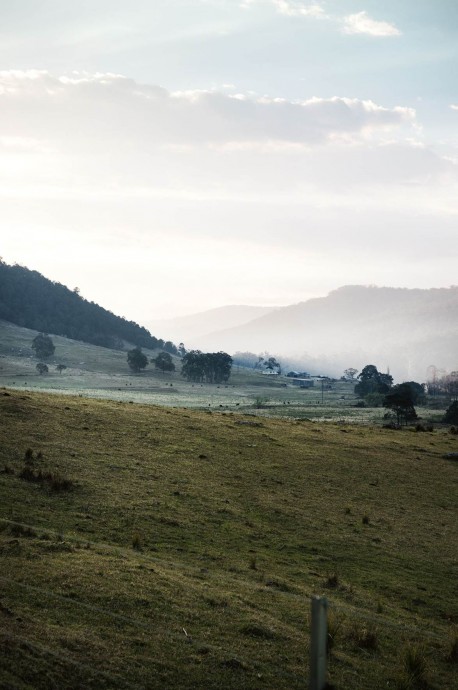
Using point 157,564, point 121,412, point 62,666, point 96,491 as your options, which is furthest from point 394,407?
point 62,666

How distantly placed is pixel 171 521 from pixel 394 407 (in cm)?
7494

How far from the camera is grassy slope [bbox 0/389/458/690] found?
42.5 feet

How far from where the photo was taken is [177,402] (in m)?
130

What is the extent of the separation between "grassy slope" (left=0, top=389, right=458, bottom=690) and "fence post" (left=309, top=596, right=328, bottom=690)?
3423mm

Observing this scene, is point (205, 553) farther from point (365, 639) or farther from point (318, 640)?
point (318, 640)

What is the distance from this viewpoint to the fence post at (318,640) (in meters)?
8.38

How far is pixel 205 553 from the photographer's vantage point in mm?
22016

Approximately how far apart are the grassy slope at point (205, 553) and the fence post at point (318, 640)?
3.42m

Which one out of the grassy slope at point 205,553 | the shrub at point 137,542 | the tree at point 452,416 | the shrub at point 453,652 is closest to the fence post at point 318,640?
the grassy slope at point 205,553

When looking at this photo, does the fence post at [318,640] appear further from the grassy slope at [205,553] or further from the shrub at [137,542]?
the shrub at [137,542]

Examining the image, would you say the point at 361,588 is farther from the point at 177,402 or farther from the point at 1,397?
the point at 177,402

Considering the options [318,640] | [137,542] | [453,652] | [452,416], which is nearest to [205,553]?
→ [137,542]

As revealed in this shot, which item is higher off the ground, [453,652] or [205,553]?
[205,553]

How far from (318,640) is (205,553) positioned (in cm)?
1410
